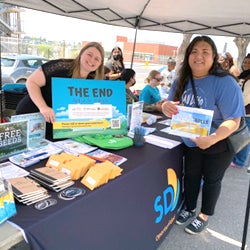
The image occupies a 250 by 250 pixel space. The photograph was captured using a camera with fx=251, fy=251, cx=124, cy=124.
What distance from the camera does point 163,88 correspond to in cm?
488

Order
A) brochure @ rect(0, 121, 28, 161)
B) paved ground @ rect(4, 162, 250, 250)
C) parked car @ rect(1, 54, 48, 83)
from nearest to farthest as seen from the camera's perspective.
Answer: brochure @ rect(0, 121, 28, 161) → paved ground @ rect(4, 162, 250, 250) → parked car @ rect(1, 54, 48, 83)

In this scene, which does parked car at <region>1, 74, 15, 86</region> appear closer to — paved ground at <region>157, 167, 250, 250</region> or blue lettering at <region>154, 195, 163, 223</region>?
paved ground at <region>157, 167, 250, 250</region>

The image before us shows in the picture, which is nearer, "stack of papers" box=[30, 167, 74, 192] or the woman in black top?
"stack of papers" box=[30, 167, 74, 192]

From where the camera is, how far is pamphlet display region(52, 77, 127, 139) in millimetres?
1515

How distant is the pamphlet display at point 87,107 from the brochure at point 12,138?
23 cm

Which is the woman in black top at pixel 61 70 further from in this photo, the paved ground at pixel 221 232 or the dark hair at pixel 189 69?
the paved ground at pixel 221 232

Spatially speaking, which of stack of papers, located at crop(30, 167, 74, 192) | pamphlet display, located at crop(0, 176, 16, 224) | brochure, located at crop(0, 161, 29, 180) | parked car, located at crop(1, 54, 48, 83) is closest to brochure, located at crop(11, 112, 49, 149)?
brochure, located at crop(0, 161, 29, 180)

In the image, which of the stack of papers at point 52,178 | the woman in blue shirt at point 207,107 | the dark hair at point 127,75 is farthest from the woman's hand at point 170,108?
the dark hair at point 127,75

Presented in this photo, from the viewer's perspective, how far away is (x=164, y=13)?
10.4 feet

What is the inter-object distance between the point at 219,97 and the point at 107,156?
788 millimetres

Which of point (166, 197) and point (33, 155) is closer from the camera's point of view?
point (33, 155)

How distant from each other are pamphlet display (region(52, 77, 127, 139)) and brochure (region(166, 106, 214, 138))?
0.37m

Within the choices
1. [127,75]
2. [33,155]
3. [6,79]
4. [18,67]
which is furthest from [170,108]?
[18,67]

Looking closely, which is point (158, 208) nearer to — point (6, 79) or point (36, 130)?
point (36, 130)
